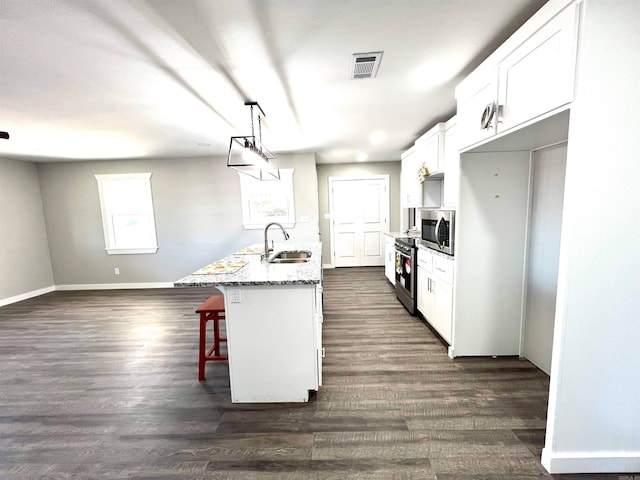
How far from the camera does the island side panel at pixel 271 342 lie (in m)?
1.86

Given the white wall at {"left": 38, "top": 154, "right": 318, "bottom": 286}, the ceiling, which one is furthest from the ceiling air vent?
the white wall at {"left": 38, "top": 154, "right": 318, "bottom": 286}

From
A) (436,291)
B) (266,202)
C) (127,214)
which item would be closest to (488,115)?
(436,291)

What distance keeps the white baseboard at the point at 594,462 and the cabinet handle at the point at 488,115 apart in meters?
1.90

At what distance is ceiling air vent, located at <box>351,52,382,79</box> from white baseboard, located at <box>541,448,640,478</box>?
2.55 metres

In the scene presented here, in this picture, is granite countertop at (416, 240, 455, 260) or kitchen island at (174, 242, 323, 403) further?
granite countertop at (416, 240, 455, 260)

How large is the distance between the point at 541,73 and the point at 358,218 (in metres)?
4.73

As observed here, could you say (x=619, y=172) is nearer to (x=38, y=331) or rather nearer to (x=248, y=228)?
(x=248, y=228)

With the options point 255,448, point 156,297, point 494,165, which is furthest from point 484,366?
point 156,297

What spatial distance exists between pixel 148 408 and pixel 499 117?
10.2 feet

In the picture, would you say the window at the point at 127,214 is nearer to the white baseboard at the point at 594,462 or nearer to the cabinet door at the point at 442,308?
the cabinet door at the point at 442,308

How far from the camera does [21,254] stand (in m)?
4.55

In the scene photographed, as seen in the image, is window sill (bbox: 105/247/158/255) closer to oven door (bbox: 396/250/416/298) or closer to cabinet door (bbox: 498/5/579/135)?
oven door (bbox: 396/250/416/298)

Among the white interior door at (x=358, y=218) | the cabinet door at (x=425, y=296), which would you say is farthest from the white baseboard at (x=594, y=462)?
the white interior door at (x=358, y=218)

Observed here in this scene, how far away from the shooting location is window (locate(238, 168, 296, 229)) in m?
4.92
